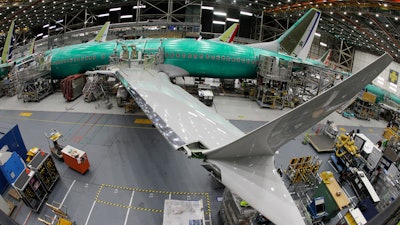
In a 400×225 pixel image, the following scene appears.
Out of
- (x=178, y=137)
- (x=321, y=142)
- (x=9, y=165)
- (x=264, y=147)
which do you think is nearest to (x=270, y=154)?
(x=264, y=147)

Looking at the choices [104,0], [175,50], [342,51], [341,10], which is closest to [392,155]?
[175,50]

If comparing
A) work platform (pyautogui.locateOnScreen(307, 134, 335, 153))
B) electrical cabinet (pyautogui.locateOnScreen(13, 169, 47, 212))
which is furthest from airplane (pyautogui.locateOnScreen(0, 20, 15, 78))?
work platform (pyautogui.locateOnScreen(307, 134, 335, 153))

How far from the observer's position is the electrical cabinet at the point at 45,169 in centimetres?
1014

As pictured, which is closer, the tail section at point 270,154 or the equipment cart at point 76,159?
the tail section at point 270,154

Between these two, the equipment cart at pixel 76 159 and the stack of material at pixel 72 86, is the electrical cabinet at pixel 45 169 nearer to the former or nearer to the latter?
the equipment cart at pixel 76 159

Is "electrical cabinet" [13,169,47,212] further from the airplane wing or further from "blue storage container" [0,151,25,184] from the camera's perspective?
the airplane wing

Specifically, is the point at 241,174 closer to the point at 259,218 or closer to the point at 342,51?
the point at 259,218

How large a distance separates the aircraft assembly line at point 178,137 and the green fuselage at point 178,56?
0.30 ft

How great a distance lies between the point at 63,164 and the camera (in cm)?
1260

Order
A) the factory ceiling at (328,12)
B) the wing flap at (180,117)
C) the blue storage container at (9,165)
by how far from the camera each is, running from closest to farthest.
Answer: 1. the wing flap at (180,117)
2. the blue storage container at (9,165)
3. the factory ceiling at (328,12)

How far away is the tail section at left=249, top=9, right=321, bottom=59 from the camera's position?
71.8ft

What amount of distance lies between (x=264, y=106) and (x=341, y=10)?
15496mm

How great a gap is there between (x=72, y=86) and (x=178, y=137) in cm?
1629

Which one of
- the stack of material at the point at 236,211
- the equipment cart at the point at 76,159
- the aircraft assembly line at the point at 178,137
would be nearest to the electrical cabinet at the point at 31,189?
the aircraft assembly line at the point at 178,137
